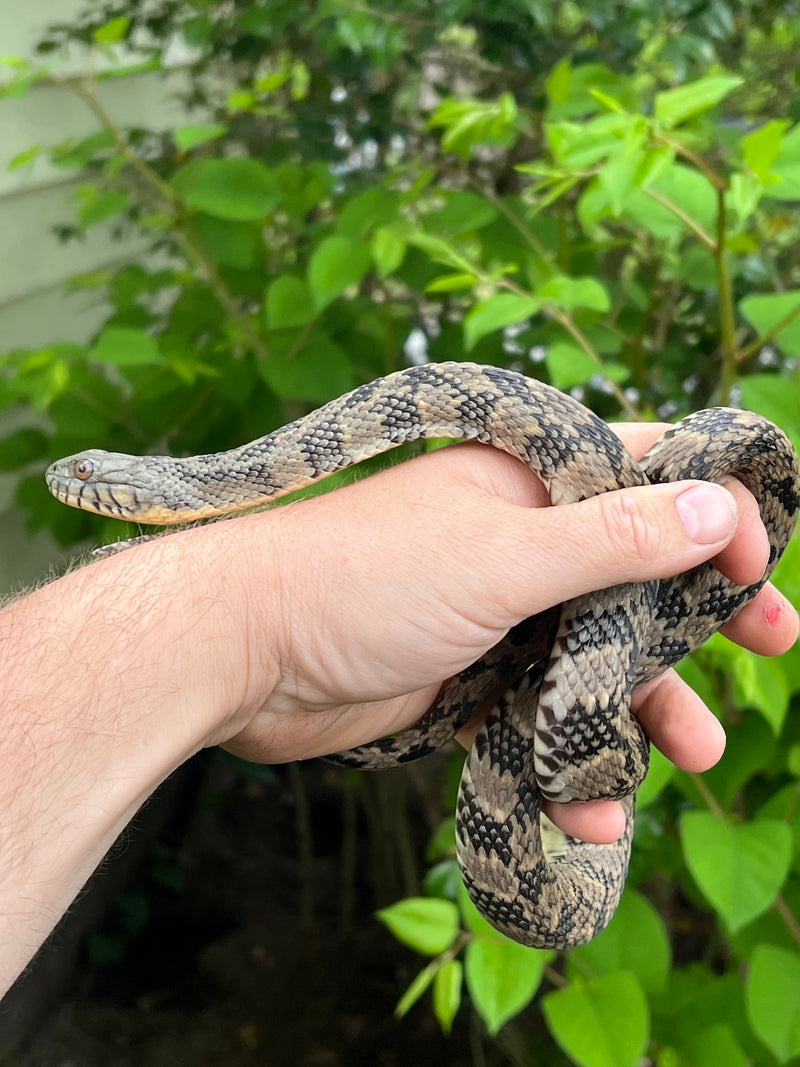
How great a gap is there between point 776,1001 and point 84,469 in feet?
6.02

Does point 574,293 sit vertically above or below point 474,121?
below

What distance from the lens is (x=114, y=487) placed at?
2.13 meters

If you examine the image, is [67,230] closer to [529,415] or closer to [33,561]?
[33,561]

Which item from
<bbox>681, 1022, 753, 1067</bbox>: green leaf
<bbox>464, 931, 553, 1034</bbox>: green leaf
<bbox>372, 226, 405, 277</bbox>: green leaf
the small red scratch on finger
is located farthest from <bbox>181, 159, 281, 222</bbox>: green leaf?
<bbox>681, 1022, 753, 1067</bbox>: green leaf

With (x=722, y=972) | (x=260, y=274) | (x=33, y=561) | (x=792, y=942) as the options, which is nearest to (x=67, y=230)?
(x=260, y=274)

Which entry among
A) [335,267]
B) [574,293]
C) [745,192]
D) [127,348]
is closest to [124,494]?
[127,348]

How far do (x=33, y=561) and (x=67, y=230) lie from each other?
1.42 m

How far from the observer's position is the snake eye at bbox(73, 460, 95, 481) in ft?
7.08

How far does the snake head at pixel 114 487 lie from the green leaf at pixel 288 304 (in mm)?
658

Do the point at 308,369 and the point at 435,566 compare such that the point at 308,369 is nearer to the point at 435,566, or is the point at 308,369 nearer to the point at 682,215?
the point at 682,215

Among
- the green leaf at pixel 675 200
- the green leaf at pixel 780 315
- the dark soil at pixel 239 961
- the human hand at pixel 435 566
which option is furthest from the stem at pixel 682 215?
the dark soil at pixel 239 961

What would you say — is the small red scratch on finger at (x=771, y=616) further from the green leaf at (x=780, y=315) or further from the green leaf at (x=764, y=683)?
the green leaf at (x=780, y=315)

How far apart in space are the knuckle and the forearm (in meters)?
0.65

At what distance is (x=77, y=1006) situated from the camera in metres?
3.96
